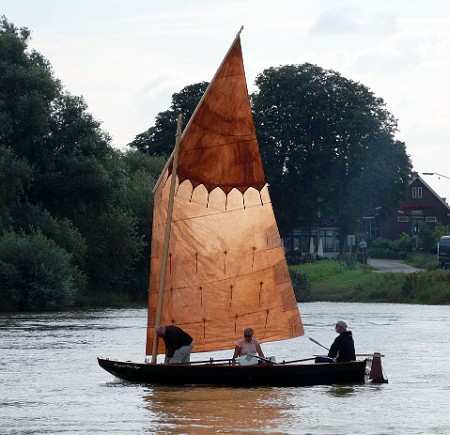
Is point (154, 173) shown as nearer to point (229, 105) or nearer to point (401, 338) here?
point (401, 338)

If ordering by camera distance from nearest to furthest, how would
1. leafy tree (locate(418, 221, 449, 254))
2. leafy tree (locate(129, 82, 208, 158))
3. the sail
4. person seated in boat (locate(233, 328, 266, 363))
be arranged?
person seated in boat (locate(233, 328, 266, 363)), the sail, leafy tree (locate(129, 82, 208, 158)), leafy tree (locate(418, 221, 449, 254))

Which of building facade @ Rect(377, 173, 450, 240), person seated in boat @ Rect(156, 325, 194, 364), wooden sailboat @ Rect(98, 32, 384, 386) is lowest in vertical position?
person seated in boat @ Rect(156, 325, 194, 364)

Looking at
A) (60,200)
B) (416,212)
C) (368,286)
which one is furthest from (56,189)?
(416,212)

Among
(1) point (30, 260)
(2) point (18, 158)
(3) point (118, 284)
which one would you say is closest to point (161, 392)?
(1) point (30, 260)

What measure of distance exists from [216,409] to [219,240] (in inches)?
239

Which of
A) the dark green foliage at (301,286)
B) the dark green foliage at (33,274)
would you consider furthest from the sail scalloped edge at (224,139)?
the dark green foliage at (301,286)

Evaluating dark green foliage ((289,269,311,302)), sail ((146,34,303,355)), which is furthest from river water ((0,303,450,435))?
dark green foliage ((289,269,311,302))

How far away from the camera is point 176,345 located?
1371 inches

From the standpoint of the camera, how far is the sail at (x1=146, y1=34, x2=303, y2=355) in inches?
1393

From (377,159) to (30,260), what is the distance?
179 feet

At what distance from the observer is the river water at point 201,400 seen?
2820 cm

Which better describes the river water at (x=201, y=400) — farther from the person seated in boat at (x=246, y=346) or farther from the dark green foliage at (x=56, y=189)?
the dark green foliage at (x=56, y=189)

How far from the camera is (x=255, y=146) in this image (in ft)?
119

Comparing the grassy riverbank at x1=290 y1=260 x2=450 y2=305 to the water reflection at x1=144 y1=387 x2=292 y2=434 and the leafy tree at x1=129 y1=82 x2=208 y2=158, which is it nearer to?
the leafy tree at x1=129 y1=82 x2=208 y2=158
